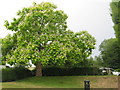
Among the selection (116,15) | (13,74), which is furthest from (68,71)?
(116,15)

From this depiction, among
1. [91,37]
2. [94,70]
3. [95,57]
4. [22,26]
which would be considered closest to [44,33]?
[22,26]

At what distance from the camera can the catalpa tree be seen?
2230 cm

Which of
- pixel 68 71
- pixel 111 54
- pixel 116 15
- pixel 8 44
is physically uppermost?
pixel 116 15

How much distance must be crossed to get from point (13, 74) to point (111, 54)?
29889mm

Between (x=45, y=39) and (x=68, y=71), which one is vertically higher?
(x=45, y=39)

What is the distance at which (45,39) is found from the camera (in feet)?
75.6

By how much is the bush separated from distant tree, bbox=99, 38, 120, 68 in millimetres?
25704

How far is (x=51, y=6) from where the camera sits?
25.6 m

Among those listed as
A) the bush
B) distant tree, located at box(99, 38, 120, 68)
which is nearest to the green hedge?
the bush

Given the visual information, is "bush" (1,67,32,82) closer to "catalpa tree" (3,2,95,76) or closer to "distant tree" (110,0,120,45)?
"catalpa tree" (3,2,95,76)

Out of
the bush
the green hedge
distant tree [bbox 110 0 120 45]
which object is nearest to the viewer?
the bush

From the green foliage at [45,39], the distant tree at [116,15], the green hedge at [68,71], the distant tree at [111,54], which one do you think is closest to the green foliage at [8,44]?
the green foliage at [45,39]

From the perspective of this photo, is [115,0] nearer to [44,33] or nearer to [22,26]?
[44,33]

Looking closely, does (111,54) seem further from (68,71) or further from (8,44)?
(8,44)
